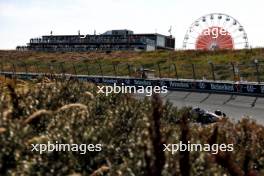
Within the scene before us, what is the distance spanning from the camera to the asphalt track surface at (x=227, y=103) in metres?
37.5

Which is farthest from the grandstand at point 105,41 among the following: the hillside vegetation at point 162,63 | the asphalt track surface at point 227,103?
the asphalt track surface at point 227,103

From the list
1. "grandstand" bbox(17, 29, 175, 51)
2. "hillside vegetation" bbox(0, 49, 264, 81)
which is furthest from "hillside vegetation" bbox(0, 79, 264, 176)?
"grandstand" bbox(17, 29, 175, 51)

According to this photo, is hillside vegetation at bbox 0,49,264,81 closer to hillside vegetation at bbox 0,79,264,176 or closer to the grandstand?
hillside vegetation at bbox 0,79,264,176

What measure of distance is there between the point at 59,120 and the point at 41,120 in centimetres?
39

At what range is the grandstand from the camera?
163500 mm

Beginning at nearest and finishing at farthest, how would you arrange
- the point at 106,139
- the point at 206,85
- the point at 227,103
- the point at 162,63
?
the point at 106,139
the point at 227,103
the point at 206,85
the point at 162,63

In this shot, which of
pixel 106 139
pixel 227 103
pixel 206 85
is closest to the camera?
pixel 106 139

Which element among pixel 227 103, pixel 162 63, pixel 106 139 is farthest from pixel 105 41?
pixel 106 139

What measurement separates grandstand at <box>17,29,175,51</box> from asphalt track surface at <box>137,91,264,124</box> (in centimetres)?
11235

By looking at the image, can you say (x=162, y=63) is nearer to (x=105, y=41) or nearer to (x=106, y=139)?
(x=106, y=139)

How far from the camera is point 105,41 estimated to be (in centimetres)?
16988

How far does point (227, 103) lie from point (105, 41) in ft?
429

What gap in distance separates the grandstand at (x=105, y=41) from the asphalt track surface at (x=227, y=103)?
112 meters

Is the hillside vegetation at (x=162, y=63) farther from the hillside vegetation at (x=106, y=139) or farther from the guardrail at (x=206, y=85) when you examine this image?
the hillside vegetation at (x=106, y=139)
